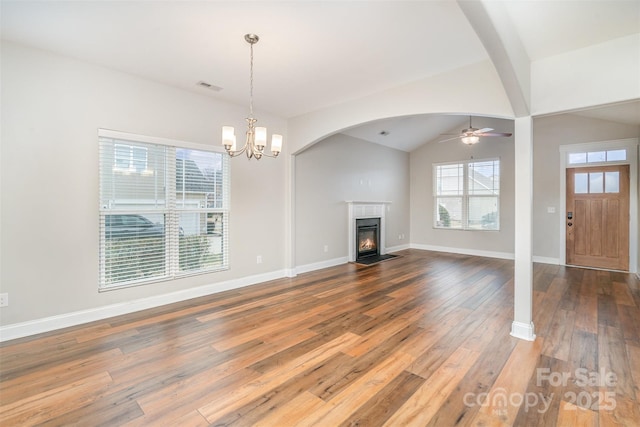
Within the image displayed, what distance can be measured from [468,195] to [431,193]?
0.98m

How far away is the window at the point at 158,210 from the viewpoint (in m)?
3.46

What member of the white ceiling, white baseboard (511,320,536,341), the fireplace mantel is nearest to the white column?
white baseboard (511,320,536,341)

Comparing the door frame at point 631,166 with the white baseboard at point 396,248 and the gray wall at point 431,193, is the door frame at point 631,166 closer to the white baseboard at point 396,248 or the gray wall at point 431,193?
the gray wall at point 431,193

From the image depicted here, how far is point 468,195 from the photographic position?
7.73 metres

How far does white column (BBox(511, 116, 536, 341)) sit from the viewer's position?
292 cm

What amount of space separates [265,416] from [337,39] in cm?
312

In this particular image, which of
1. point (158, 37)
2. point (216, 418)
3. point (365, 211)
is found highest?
point (158, 37)

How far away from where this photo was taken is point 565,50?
265 cm

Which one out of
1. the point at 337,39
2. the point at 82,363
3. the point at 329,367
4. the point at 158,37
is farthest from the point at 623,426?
the point at 158,37

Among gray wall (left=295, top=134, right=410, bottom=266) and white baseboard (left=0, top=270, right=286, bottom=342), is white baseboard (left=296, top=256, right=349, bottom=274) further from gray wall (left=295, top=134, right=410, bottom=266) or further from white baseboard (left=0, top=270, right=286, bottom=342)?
white baseboard (left=0, top=270, right=286, bottom=342)

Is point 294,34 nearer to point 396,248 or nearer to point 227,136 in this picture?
point 227,136

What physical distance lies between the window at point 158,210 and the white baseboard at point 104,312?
0.25 meters

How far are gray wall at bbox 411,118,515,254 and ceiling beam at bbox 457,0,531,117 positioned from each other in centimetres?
497

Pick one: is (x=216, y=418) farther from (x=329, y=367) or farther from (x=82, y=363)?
(x=82, y=363)
